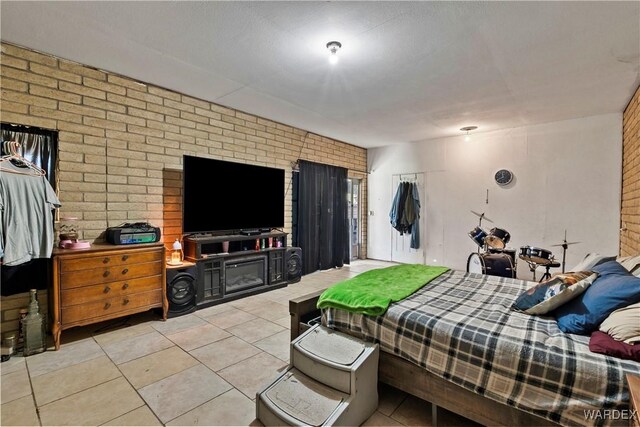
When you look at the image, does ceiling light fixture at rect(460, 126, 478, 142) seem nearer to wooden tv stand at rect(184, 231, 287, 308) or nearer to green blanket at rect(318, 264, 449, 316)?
green blanket at rect(318, 264, 449, 316)

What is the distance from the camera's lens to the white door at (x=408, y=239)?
600cm

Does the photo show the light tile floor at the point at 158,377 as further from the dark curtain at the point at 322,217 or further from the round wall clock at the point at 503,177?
the round wall clock at the point at 503,177

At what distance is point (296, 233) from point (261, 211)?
1.00 meters

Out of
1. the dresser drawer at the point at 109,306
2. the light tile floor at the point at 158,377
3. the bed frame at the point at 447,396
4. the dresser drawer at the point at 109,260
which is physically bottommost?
the light tile floor at the point at 158,377

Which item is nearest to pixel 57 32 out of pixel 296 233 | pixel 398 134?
pixel 296 233

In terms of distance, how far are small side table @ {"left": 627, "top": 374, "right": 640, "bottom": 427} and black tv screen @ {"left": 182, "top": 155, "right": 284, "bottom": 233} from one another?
144 inches

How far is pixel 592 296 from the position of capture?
165 cm

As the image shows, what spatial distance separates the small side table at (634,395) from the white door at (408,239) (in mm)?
4932

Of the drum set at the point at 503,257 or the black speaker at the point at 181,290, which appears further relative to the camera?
the drum set at the point at 503,257

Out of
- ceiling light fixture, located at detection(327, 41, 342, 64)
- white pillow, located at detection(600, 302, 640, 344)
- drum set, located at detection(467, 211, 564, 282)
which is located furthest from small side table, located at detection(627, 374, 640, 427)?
ceiling light fixture, located at detection(327, 41, 342, 64)

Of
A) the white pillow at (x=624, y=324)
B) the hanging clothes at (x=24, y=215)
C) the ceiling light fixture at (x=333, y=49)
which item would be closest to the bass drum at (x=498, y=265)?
the white pillow at (x=624, y=324)

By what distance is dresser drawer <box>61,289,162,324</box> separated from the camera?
249 cm

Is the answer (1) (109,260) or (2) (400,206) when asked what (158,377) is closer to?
(1) (109,260)

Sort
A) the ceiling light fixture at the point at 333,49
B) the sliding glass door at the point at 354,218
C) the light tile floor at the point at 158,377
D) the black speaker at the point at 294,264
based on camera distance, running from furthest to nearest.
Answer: the sliding glass door at the point at 354,218, the black speaker at the point at 294,264, the ceiling light fixture at the point at 333,49, the light tile floor at the point at 158,377
